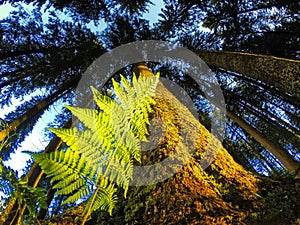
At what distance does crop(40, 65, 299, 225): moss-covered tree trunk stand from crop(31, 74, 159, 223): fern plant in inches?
16.3

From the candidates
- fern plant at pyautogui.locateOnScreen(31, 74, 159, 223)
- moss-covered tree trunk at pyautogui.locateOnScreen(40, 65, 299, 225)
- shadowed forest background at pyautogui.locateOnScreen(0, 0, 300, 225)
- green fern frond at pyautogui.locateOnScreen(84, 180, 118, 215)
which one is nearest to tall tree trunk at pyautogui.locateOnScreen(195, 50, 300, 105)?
shadowed forest background at pyautogui.locateOnScreen(0, 0, 300, 225)

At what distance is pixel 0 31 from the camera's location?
5.04 meters

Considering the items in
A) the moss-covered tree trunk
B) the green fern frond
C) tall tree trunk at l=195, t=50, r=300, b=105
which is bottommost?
the green fern frond

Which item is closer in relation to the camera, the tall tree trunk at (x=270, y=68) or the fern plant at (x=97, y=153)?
the fern plant at (x=97, y=153)

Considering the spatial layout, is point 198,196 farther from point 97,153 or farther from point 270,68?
point 270,68

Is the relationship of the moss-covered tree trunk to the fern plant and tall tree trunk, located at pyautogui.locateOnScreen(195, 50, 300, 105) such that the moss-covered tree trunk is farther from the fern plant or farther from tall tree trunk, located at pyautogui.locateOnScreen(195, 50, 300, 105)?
tall tree trunk, located at pyautogui.locateOnScreen(195, 50, 300, 105)

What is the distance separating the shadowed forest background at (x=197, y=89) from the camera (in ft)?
4.81

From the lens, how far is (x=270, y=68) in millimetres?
2631

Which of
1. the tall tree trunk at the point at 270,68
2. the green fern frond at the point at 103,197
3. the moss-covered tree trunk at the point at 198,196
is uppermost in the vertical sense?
the tall tree trunk at the point at 270,68

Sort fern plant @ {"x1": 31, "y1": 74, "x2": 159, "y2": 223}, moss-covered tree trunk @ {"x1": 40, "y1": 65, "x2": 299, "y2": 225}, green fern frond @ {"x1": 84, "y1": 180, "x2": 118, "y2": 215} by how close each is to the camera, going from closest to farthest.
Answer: fern plant @ {"x1": 31, "y1": 74, "x2": 159, "y2": 223} → green fern frond @ {"x1": 84, "y1": 180, "x2": 118, "y2": 215} → moss-covered tree trunk @ {"x1": 40, "y1": 65, "x2": 299, "y2": 225}

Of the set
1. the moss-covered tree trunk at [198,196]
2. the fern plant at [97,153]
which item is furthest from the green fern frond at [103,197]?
the moss-covered tree trunk at [198,196]

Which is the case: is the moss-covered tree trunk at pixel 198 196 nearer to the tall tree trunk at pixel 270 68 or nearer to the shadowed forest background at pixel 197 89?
the shadowed forest background at pixel 197 89

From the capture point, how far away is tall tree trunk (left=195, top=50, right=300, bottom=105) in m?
2.37

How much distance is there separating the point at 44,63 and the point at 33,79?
73 cm
